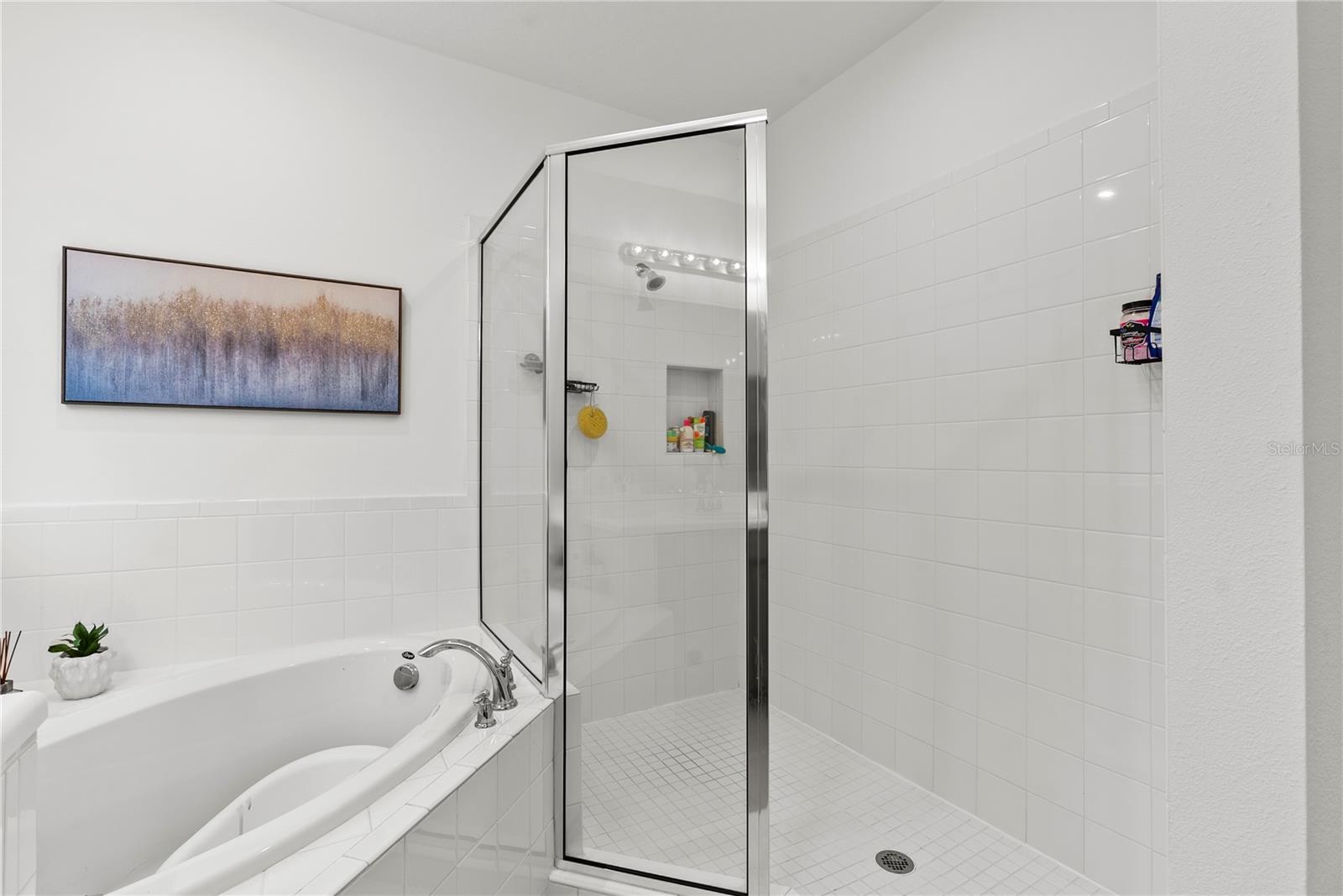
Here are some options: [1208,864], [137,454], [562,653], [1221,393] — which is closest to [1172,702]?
[1208,864]

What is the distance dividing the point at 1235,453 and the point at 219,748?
2197mm

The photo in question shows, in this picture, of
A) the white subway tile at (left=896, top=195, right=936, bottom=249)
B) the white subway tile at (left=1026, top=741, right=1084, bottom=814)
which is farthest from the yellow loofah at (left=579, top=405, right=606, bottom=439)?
the white subway tile at (left=1026, top=741, right=1084, bottom=814)

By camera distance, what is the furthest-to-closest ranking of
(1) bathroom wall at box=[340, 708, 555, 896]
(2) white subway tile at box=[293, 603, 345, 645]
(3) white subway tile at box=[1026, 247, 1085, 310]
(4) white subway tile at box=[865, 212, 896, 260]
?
(4) white subway tile at box=[865, 212, 896, 260] < (2) white subway tile at box=[293, 603, 345, 645] < (3) white subway tile at box=[1026, 247, 1085, 310] < (1) bathroom wall at box=[340, 708, 555, 896]

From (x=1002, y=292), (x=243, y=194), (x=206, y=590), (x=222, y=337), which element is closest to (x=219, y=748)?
(x=206, y=590)

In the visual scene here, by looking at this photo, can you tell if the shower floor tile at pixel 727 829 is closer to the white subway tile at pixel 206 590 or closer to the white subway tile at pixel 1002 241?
the white subway tile at pixel 206 590

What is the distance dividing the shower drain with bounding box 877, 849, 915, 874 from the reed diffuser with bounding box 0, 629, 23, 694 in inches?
90.7

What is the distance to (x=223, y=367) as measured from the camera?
2002 mm

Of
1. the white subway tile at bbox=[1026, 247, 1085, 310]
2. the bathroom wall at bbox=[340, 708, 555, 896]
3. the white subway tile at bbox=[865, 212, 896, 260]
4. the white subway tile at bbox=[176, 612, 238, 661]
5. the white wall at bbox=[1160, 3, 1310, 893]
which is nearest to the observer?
the white wall at bbox=[1160, 3, 1310, 893]

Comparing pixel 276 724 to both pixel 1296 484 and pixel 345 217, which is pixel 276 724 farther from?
pixel 1296 484

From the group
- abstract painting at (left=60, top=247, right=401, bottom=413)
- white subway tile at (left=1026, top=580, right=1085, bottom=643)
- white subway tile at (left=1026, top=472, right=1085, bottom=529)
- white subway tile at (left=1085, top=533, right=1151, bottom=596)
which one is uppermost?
→ abstract painting at (left=60, top=247, right=401, bottom=413)

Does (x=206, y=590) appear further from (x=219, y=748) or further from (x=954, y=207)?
(x=954, y=207)

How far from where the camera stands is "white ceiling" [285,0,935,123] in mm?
2168

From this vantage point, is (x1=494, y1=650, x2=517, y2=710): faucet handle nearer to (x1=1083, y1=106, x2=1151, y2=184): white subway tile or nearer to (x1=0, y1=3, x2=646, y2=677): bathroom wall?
(x1=0, y1=3, x2=646, y2=677): bathroom wall

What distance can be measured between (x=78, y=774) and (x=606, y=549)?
4.27 ft
